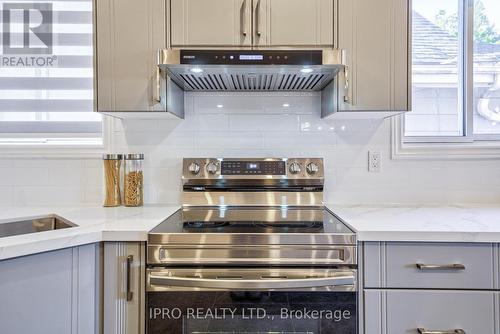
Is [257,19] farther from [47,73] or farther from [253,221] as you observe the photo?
[47,73]

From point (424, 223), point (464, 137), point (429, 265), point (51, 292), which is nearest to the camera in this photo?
point (51, 292)

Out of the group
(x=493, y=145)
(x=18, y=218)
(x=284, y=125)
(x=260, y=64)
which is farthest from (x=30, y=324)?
(x=493, y=145)

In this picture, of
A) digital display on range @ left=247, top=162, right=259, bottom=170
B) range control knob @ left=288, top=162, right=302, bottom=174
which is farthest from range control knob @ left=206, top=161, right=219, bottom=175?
range control knob @ left=288, top=162, right=302, bottom=174

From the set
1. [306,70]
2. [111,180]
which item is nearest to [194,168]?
[111,180]

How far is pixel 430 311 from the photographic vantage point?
120 centimetres

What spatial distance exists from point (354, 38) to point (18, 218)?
170cm

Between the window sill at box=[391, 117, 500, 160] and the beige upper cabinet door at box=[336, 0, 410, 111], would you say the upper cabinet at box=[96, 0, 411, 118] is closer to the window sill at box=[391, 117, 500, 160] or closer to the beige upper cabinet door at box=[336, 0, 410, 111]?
the beige upper cabinet door at box=[336, 0, 410, 111]

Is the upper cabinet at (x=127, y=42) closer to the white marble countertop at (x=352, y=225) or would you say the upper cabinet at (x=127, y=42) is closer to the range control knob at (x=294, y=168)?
the white marble countertop at (x=352, y=225)

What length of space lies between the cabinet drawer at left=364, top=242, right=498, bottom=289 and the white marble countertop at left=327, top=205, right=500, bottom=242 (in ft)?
0.12

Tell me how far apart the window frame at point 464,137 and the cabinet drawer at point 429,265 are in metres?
0.73

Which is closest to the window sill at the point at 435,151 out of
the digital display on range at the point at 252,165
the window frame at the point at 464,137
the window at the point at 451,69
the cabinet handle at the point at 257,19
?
the window frame at the point at 464,137

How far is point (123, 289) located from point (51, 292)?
225 millimetres

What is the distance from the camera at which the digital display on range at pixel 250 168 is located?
1754 mm

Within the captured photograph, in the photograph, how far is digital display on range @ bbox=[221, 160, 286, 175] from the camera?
1.75 meters
